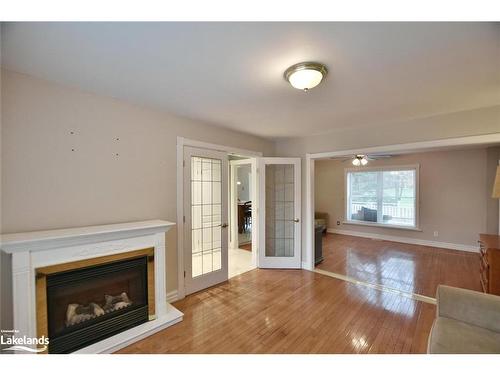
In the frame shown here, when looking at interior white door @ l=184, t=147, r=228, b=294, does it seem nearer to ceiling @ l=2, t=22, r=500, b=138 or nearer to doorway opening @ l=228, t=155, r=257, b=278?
doorway opening @ l=228, t=155, r=257, b=278

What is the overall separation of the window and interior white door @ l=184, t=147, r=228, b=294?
4.85 meters

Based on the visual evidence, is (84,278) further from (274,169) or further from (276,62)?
(274,169)

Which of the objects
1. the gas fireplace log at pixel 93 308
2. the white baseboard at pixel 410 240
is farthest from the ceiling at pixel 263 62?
the white baseboard at pixel 410 240

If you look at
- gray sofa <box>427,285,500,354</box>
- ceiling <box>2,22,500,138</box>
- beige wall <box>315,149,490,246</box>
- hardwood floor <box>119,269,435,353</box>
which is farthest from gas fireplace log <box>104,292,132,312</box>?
beige wall <box>315,149,490,246</box>

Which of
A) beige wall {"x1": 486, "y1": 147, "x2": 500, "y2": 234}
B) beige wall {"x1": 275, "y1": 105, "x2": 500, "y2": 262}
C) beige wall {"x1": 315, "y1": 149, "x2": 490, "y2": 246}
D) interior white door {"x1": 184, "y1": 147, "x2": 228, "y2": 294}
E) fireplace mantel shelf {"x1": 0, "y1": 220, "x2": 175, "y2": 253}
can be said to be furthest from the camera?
beige wall {"x1": 315, "y1": 149, "x2": 490, "y2": 246}

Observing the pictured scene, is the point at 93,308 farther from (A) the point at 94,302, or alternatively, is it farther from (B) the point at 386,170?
(B) the point at 386,170

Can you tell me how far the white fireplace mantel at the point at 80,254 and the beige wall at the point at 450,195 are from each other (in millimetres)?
6180

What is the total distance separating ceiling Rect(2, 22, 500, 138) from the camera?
1338mm

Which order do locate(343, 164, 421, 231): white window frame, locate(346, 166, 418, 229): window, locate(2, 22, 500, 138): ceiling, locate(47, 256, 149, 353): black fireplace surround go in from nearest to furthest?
1. locate(2, 22, 500, 138): ceiling
2. locate(47, 256, 149, 353): black fireplace surround
3. locate(343, 164, 421, 231): white window frame
4. locate(346, 166, 418, 229): window

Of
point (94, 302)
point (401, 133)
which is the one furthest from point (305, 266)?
point (94, 302)

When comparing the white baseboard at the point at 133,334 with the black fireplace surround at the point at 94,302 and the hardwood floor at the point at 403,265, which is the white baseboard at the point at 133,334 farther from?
the hardwood floor at the point at 403,265

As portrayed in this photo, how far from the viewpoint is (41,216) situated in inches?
75.6

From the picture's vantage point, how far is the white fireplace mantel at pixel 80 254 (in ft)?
5.12

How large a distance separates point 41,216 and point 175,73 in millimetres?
1743
